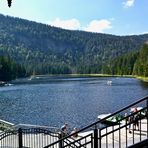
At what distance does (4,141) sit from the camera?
Result: 73.0ft

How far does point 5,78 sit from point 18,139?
159011 mm

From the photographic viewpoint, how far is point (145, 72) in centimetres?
16338

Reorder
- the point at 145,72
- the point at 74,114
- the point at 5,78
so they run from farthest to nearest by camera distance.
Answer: the point at 5,78 → the point at 145,72 → the point at 74,114

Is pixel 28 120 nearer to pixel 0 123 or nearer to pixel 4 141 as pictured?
pixel 0 123

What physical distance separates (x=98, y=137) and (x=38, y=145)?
10984mm

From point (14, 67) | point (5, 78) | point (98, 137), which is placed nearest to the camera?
point (98, 137)

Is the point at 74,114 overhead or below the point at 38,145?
below

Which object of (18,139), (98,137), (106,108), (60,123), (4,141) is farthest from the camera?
(106,108)

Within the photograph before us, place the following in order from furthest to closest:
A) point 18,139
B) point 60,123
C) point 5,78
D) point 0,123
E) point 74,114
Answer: point 5,78 < point 74,114 < point 60,123 < point 0,123 < point 18,139

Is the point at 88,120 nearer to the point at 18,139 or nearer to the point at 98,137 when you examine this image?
the point at 18,139

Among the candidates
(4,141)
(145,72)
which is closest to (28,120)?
(4,141)

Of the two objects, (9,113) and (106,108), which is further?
(106,108)

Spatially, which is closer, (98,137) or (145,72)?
(98,137)

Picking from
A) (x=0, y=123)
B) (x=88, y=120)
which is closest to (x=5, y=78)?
(x=88, y=120)
